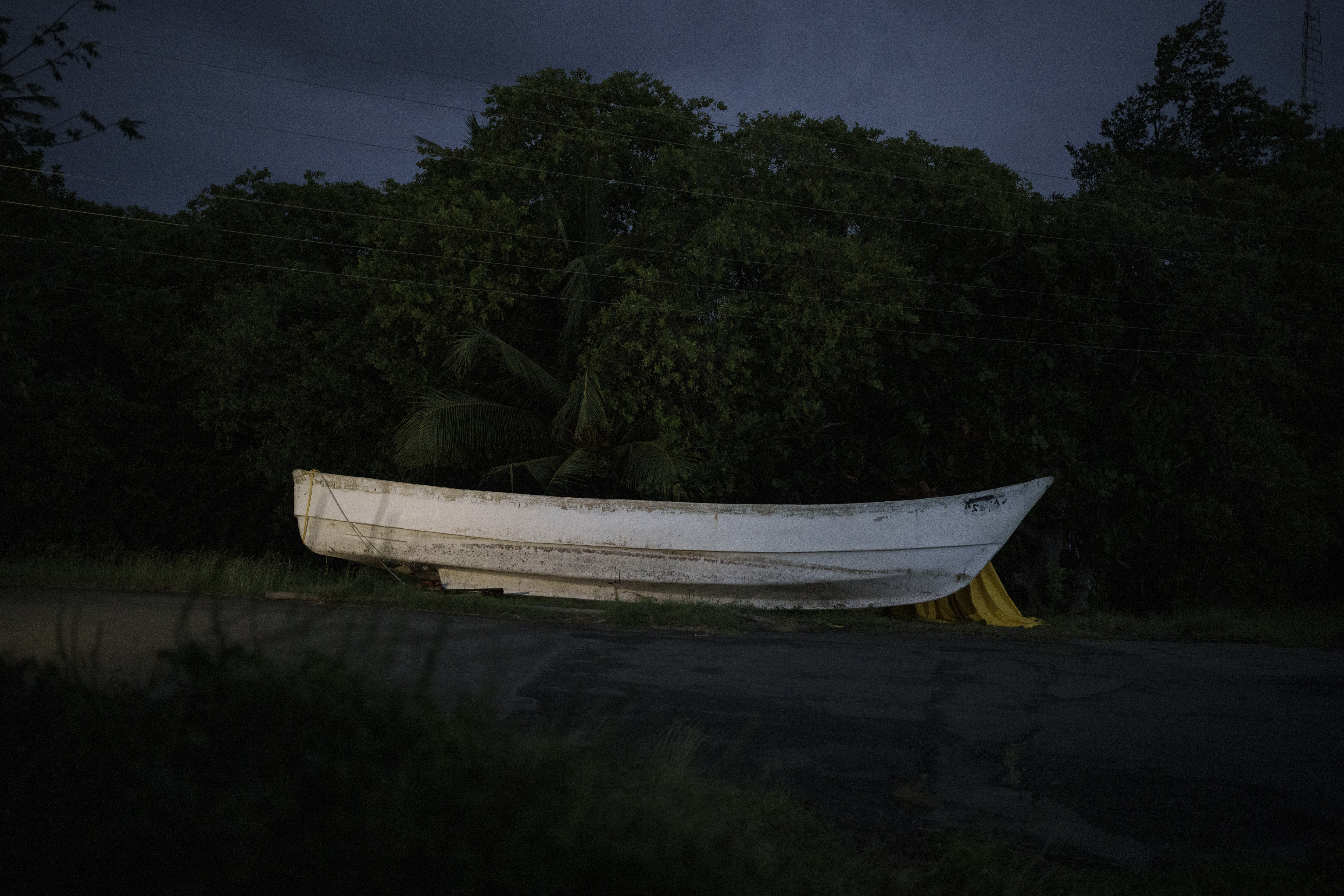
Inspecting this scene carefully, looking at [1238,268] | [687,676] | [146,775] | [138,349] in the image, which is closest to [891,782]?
[687,676]

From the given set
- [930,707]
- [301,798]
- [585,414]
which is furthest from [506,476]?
[301,798]

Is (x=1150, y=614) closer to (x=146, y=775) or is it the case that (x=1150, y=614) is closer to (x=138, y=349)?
(x=146, y=775)

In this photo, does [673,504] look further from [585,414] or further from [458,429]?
[458,429]

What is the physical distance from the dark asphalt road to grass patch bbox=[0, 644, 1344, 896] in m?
0.34

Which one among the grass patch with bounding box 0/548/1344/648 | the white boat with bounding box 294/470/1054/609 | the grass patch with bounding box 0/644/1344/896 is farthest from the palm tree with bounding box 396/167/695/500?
the grass patch with bounding box 0/644/1344/896

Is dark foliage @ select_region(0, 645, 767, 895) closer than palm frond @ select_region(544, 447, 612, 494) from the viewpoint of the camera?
Yes

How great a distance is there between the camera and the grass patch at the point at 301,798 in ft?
4.88

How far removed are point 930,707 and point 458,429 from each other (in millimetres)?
8020

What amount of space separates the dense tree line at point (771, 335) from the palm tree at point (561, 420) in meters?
0.17

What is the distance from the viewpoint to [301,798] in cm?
165

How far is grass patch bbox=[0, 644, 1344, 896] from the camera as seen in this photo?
149 centimetres

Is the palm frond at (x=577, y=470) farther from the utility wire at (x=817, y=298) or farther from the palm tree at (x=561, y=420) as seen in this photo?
the utility wire at (x=817, y=298)

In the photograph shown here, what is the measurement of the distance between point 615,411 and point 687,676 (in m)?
6.71

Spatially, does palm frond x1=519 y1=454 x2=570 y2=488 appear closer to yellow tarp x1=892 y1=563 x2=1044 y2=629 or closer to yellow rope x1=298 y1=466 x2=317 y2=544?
yellow rope x1=298 y1=466 x2=317 y2=544
